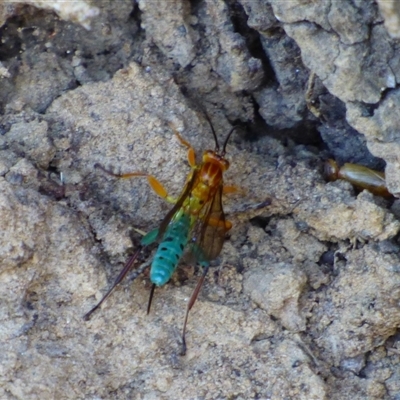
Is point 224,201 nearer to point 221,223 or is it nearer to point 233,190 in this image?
point 233,190

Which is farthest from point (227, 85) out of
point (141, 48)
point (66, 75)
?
point (66, 75)

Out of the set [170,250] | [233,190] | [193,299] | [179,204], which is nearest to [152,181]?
[179,204]

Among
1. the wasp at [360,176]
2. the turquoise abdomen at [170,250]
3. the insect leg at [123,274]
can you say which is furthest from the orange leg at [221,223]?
the wasp at [360,176]

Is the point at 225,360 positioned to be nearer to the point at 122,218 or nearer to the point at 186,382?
the point at 186,382

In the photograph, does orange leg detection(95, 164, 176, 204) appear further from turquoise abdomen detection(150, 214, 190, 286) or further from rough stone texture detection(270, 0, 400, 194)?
rough stone texture detection(270, 0, 400, 194)

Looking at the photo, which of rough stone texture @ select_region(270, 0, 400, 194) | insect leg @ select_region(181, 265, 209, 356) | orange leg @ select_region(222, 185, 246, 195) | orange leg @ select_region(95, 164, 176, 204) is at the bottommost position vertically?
insect leg @ select_region(181, 265, 209, 356)

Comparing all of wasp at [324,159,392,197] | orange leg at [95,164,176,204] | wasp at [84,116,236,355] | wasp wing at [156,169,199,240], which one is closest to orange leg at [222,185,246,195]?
wasp at [84,116,236,355]

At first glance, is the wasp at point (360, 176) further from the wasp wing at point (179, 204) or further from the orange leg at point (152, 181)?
the orange leg at point (152, 181)
